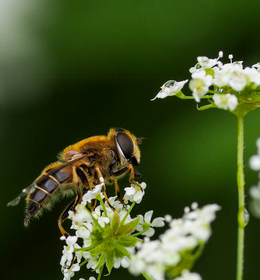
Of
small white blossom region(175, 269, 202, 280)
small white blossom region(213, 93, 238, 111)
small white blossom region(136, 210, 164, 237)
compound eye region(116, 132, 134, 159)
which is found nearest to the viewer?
small white blossom region(175, 269, 202, 280)

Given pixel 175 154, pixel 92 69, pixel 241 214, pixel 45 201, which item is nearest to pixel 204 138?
pixel 175 154

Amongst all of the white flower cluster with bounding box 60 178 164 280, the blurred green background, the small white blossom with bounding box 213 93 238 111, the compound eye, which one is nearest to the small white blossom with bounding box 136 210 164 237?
the white flower cluster with bounding box 60 178 164 280

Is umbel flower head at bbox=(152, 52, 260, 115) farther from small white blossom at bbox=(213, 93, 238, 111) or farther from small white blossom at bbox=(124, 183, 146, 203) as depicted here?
small white blossom at bbox=(124, 183, 146, 203)

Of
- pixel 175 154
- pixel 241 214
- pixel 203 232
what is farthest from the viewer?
pixel 175 154

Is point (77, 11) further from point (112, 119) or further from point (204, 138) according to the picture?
point (204, 138)

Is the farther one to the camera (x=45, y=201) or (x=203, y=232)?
(x=45, y=201)

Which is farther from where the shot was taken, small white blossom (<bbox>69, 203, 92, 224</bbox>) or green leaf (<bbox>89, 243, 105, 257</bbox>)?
green leaf (<bbox>89, 243, 105, 257</bbox>)
